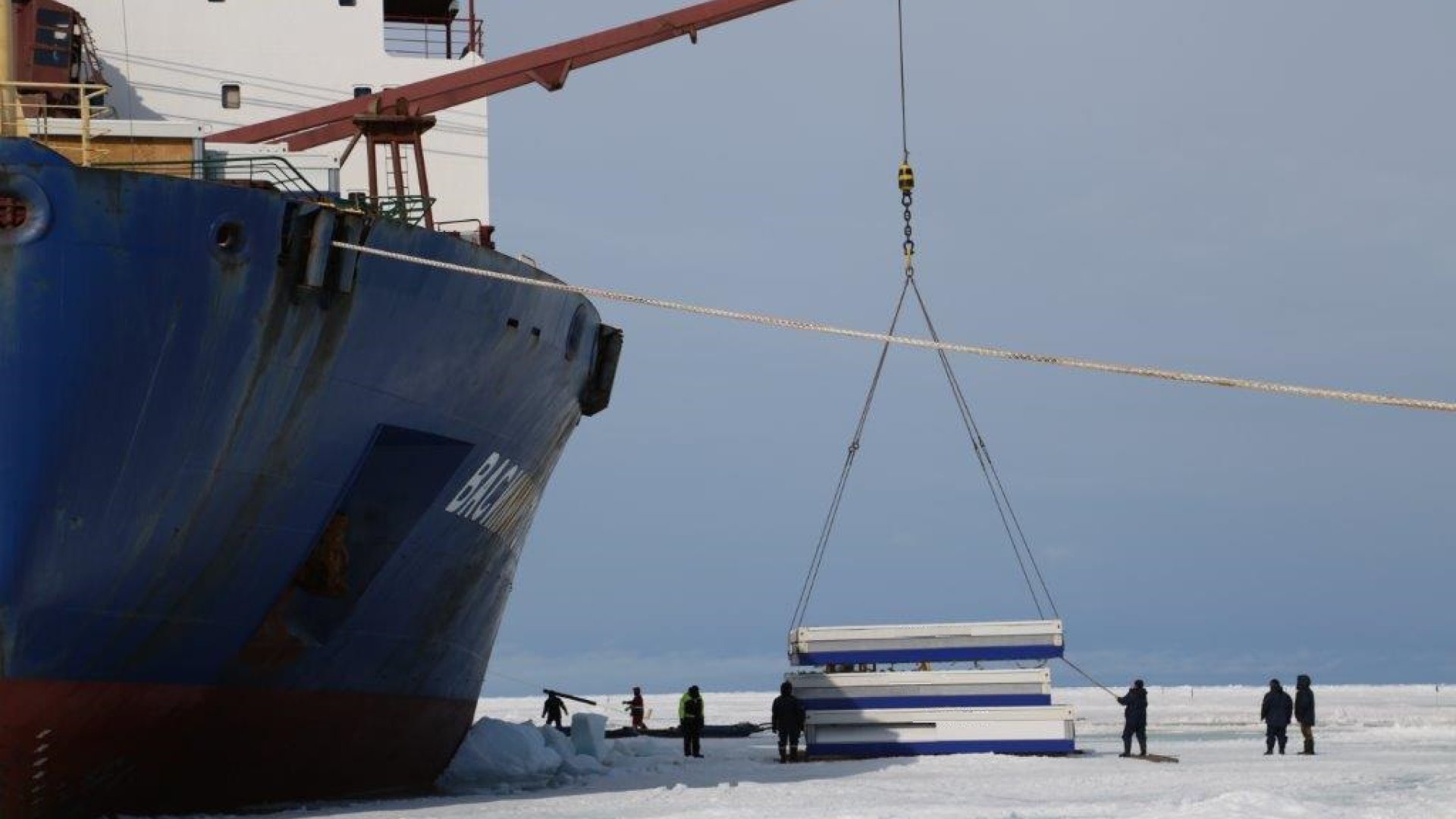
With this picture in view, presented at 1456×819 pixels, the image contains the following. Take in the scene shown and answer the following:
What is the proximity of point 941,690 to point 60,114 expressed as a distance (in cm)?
1280

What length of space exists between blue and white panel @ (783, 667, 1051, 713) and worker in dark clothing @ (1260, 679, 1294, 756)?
2864mm

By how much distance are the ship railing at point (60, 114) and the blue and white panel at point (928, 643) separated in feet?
35.3

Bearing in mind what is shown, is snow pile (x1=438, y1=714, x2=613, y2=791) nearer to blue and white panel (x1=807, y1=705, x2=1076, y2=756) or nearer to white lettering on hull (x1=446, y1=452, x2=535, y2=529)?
blue and white panel (x1=807, y1=705, x2=1076, y2=756)

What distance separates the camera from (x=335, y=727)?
16.6 metres

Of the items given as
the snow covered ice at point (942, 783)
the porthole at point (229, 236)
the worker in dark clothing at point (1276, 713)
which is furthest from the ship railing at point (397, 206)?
the worker in dark clothing at point (1276, 713)

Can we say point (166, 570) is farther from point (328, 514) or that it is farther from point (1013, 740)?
point (1013, 740)

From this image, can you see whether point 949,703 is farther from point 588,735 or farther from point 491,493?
point 491,493

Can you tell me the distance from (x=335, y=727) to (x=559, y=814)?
234 centimetres

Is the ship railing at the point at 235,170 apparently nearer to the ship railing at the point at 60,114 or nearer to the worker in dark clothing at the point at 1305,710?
the ship railing at the point at 60,114

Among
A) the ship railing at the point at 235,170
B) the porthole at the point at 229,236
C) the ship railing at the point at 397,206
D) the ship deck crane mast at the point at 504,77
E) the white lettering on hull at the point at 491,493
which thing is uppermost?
the ship deck crane mast at the point at 504,77

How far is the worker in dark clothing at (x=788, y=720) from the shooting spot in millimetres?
23688

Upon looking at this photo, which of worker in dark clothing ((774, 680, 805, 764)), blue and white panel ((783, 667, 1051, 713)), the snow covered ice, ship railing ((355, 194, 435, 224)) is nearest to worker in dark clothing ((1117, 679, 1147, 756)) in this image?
the snow covered ice

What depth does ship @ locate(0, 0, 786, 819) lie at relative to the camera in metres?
14.0

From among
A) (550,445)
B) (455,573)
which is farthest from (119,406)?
(550,445)
